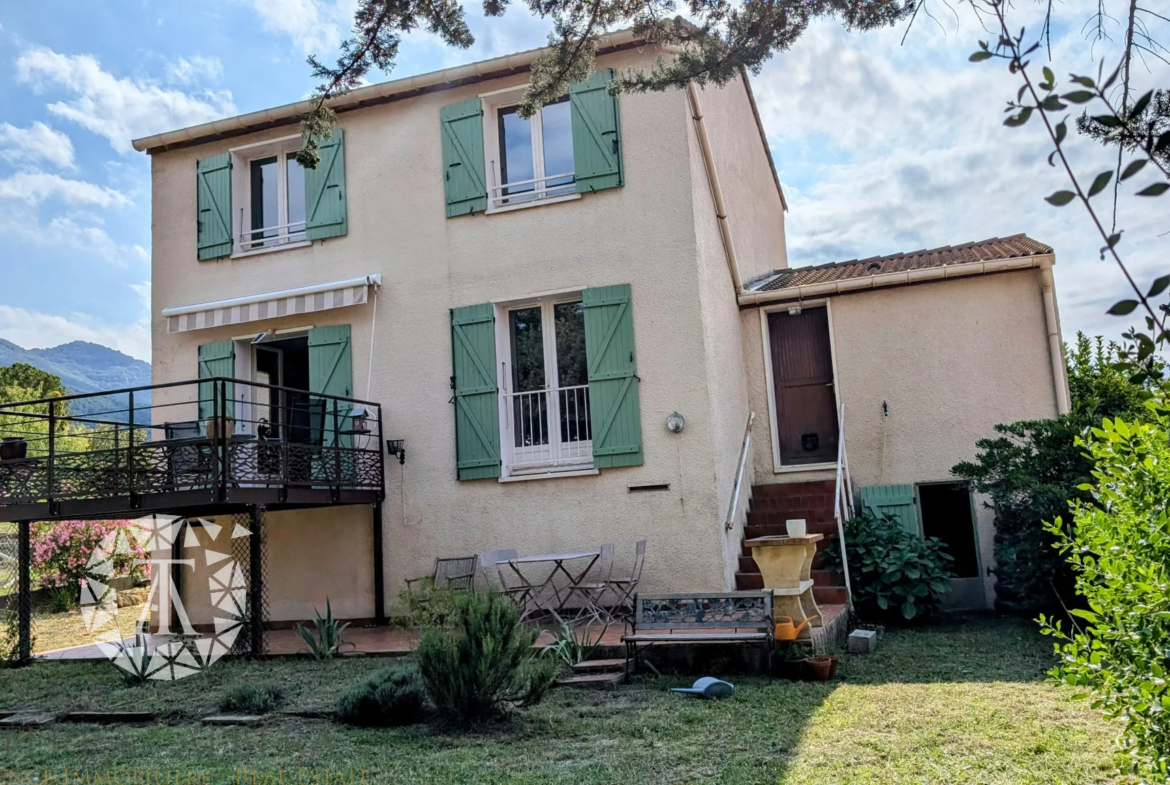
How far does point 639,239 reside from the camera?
10352 mm

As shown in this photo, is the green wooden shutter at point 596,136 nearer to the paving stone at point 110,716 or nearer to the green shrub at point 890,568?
the green shrub at point 890,568

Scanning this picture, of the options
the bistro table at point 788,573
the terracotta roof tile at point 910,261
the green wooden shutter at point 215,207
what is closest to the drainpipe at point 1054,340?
the terracotta roof tile at point 910,261

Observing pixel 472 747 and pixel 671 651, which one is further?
pixel 671 651

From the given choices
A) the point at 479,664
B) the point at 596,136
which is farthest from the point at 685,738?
the point at 596,136

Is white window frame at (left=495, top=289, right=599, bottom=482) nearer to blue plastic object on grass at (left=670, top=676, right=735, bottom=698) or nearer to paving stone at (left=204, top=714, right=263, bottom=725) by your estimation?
blue plastic object on grass at (left=670, top=676, right=735, bottom=698)

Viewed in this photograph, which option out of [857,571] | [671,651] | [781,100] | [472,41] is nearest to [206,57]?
[472,41]

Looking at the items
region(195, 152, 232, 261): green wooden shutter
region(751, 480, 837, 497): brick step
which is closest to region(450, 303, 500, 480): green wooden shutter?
region(751, 480, 837, 497): brick step

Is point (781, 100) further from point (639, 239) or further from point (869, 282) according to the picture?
point (869, 282)

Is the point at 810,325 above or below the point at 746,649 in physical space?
above

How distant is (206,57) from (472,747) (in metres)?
7.84

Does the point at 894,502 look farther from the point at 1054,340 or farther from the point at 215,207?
the point at 215,207
